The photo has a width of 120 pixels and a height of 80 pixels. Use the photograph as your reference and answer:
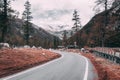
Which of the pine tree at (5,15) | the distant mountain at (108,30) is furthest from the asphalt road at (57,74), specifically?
the pine tree at (5,15)

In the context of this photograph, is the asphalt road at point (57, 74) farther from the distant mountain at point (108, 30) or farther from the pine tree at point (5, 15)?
the pine tree at point (5, 15)

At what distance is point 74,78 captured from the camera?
59.4 ft

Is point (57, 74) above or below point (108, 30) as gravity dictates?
below

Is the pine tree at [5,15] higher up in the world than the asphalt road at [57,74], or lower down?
higher up

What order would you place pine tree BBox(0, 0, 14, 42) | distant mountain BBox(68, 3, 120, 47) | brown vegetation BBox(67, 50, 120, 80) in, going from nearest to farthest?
brown vegetation BBox(67, 50, 120, 80)
distant mountain BBox(68, 3, 120, 47)
pine tree BBox(0, 0, 14, 42)

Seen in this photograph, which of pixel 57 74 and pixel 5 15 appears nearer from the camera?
pixel 57 74

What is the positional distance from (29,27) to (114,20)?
252 feet

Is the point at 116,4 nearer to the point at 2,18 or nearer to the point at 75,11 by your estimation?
the point at 2,18

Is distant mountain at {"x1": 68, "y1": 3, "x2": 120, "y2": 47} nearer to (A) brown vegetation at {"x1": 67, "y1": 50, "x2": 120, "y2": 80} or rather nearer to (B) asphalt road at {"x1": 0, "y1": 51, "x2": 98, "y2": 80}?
(A) brown vegetation at {"x1": 67, "y1": 50, "x2": 120, "y2": 80}

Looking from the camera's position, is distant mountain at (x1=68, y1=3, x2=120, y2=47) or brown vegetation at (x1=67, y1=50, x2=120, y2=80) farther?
distant mountain at (x1=68, y1=3, x2=120, y2=47)

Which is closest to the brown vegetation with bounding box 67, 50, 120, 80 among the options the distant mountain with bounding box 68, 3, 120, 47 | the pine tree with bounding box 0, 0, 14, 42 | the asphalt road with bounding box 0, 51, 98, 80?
the asphalt road with bounding box 0, 51, 98, 80

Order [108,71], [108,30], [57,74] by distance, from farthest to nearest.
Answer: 1. [108,30]
2. [108,71]
3. [57,74]

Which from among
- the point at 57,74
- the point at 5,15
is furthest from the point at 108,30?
the point at 57,74

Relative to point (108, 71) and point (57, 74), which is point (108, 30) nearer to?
point (108, 71)
